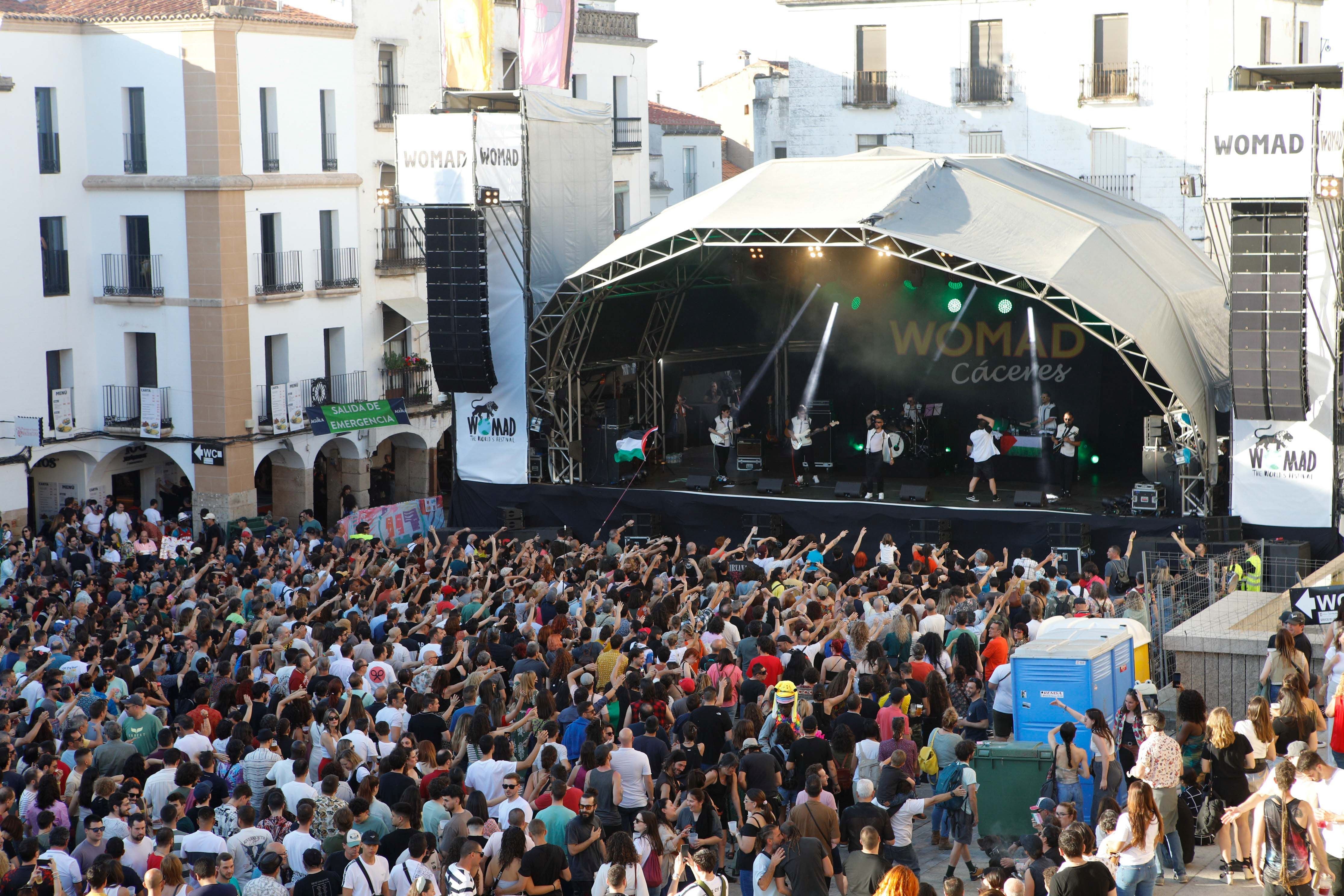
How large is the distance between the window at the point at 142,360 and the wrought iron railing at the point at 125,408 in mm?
255

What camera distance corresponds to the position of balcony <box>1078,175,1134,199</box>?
32.6m

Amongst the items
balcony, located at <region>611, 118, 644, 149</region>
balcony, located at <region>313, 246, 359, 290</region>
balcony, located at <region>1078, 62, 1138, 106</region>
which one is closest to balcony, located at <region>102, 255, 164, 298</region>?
balcony, located at <region>313, 246, 359, 290</region>

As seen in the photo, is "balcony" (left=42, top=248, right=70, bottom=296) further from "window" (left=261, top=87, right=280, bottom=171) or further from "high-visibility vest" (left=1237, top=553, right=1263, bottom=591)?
"high-visibility vest" (left=1237, top=553, right=1263, bottom=591)

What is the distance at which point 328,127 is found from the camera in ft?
100

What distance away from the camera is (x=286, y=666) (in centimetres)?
1276

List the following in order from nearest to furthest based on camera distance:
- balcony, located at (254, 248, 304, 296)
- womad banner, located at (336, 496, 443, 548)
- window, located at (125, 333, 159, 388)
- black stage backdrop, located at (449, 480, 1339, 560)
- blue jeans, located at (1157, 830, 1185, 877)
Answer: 1. blue jeans, located at (1157, 830, 1185, 877)
2. black stage backdrop, located at (449, 480, 1339, 560)
3. womad banner, located at (336, 496, 443, 548)
4. window, located at (125, 333, 159, 388)
5. balcony, located at (254, 248, 304, 296)

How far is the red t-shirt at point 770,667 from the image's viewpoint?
12.4m

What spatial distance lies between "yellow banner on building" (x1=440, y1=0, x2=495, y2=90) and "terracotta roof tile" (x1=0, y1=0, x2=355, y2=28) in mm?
5431

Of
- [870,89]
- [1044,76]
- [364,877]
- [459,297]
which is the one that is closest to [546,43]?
[459,297]

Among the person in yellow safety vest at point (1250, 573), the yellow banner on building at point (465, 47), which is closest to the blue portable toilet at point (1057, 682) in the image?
the person in yellow safety vest at point (1250, 573)

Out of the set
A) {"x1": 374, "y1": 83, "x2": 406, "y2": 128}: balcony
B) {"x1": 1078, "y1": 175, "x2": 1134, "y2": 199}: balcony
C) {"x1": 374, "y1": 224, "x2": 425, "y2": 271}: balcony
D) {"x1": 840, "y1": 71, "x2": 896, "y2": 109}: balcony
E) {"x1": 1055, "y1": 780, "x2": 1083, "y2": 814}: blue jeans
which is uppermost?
{"x1": 840, "y1": 71, "x2": 896, "y2": 109}: balcony

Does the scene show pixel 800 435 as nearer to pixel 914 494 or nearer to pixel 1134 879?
pixel 914 494

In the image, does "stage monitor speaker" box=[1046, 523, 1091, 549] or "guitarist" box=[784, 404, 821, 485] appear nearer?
"stage monitor speaker" box=[1046, 523, 1091, 549]

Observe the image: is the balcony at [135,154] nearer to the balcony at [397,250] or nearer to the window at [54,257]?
the window at [54,257]
